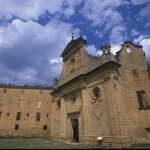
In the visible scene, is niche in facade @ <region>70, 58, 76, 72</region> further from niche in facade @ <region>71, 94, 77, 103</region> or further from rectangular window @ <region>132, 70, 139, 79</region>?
rectangular window @ <region>132, 70, 139, 79</region>

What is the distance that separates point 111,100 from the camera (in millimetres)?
10906

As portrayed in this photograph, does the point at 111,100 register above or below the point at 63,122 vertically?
above

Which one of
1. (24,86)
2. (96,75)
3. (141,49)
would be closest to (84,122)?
(96,75)

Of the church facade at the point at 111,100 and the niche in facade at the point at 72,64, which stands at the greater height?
the niche in facade at the point at 72,64

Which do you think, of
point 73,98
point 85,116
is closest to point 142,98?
point 85,116

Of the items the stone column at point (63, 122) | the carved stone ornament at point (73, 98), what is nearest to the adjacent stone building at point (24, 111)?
the stone column at point (63, 122)

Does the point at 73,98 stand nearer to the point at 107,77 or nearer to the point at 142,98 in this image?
the point at 107,77

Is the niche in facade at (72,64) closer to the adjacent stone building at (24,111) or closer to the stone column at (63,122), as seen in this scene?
the stone column at (63,122)

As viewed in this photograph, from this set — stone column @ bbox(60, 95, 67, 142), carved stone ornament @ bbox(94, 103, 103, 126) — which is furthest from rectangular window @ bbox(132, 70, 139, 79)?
stone column @ bbox(60, 95, 67, 142)

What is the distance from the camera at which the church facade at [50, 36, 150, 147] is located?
1045cm

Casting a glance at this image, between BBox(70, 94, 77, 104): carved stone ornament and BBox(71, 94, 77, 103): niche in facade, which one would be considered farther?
BBox(71, 94, 77, 103): niche in facade

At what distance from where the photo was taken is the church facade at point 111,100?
34.3 feet

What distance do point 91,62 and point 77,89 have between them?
153 inches

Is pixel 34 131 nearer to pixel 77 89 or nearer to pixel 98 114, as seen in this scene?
pixel 77 89
